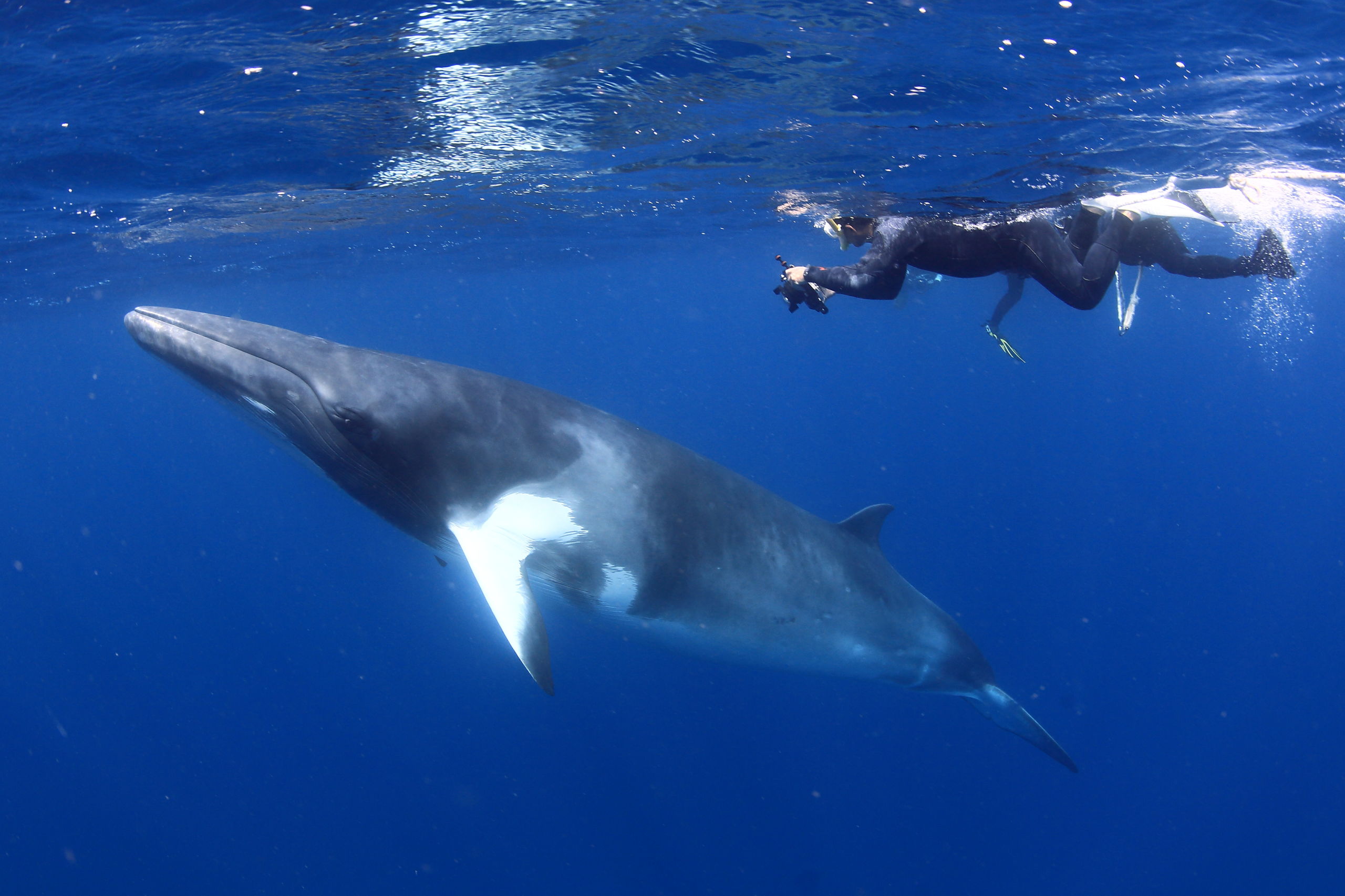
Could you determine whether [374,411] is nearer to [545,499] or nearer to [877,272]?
[545,499]

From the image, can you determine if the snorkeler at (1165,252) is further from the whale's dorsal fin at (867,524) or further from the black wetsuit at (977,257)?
the whale's dorsal fin at (867,524)

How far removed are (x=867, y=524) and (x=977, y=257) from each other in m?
3.53

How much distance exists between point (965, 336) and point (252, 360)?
3876 inches

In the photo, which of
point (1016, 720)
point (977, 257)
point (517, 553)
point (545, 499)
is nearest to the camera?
point (517, 553)

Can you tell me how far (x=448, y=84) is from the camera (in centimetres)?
1064

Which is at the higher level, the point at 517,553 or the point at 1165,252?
the point at 1165,252

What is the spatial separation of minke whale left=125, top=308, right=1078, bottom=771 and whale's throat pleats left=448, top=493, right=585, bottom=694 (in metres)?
0.01

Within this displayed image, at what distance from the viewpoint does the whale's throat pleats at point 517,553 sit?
5.55 metres

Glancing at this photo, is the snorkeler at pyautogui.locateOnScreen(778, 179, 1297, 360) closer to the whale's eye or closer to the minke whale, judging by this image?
the minke whale

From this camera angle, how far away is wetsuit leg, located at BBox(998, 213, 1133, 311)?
22.7ft

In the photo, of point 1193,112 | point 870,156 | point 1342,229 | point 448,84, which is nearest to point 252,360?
point 448,84

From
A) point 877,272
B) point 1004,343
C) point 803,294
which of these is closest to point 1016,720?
point 1004,343

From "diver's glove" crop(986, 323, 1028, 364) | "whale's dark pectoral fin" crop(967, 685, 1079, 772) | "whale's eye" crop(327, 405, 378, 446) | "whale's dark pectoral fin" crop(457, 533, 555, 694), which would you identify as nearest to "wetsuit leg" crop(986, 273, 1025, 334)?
"diver's glove" crop(986, 323, 1028, 364)

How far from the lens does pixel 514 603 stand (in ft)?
18.8
